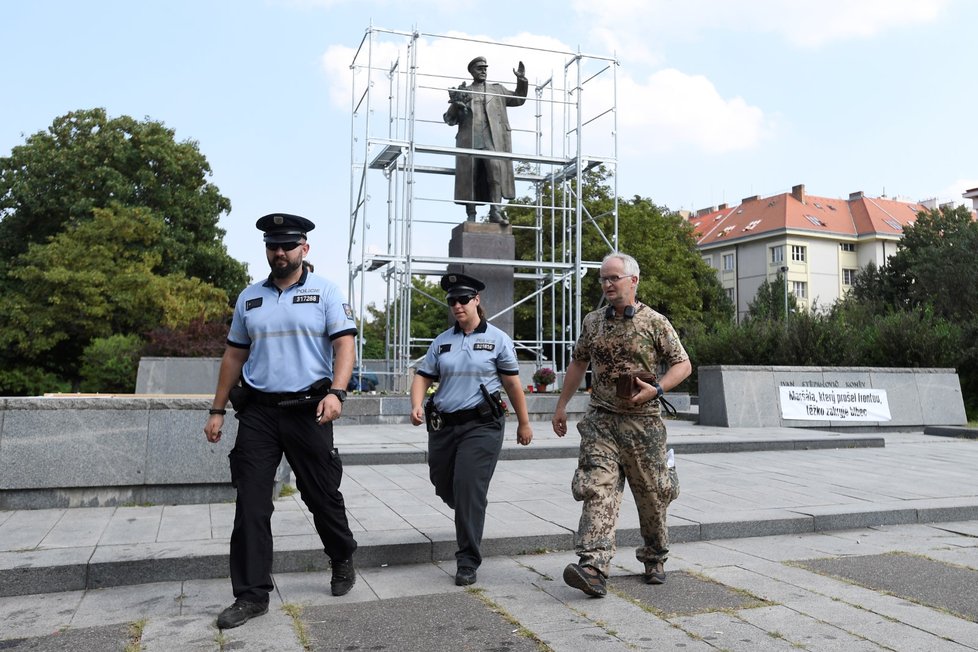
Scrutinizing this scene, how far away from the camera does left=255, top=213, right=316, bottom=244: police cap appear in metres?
4.65

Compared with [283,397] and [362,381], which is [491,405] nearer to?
[283,397]

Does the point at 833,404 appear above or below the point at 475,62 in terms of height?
below

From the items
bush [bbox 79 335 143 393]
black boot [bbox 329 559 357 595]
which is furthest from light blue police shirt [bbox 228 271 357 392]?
bush [bbox 79 335 143 393]

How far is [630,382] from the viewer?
4.75 metres

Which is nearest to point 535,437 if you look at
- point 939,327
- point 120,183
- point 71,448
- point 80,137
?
point 71,448

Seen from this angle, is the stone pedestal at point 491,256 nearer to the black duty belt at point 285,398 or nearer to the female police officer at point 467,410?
the female police officer at point 467,410

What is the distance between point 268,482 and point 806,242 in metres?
69.1

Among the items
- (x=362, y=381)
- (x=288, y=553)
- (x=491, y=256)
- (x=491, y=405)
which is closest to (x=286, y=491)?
Result: (x=288, y=553)

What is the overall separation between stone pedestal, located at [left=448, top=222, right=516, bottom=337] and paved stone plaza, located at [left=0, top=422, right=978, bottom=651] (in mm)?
10562

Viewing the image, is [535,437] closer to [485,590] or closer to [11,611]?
[485,590]

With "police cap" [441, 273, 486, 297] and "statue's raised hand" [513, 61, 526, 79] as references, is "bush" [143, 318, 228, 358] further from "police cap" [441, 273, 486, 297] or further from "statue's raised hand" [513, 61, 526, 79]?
"police cap" [441, 273, 486, 297]

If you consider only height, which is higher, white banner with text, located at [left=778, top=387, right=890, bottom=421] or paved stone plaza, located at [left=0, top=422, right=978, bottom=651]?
white banner with text, located at [left=778, top=387, right=890, bottom=421]

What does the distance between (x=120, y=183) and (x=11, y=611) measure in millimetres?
32844

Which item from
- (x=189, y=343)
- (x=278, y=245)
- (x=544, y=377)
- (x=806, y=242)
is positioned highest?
(x=806, y=242)
